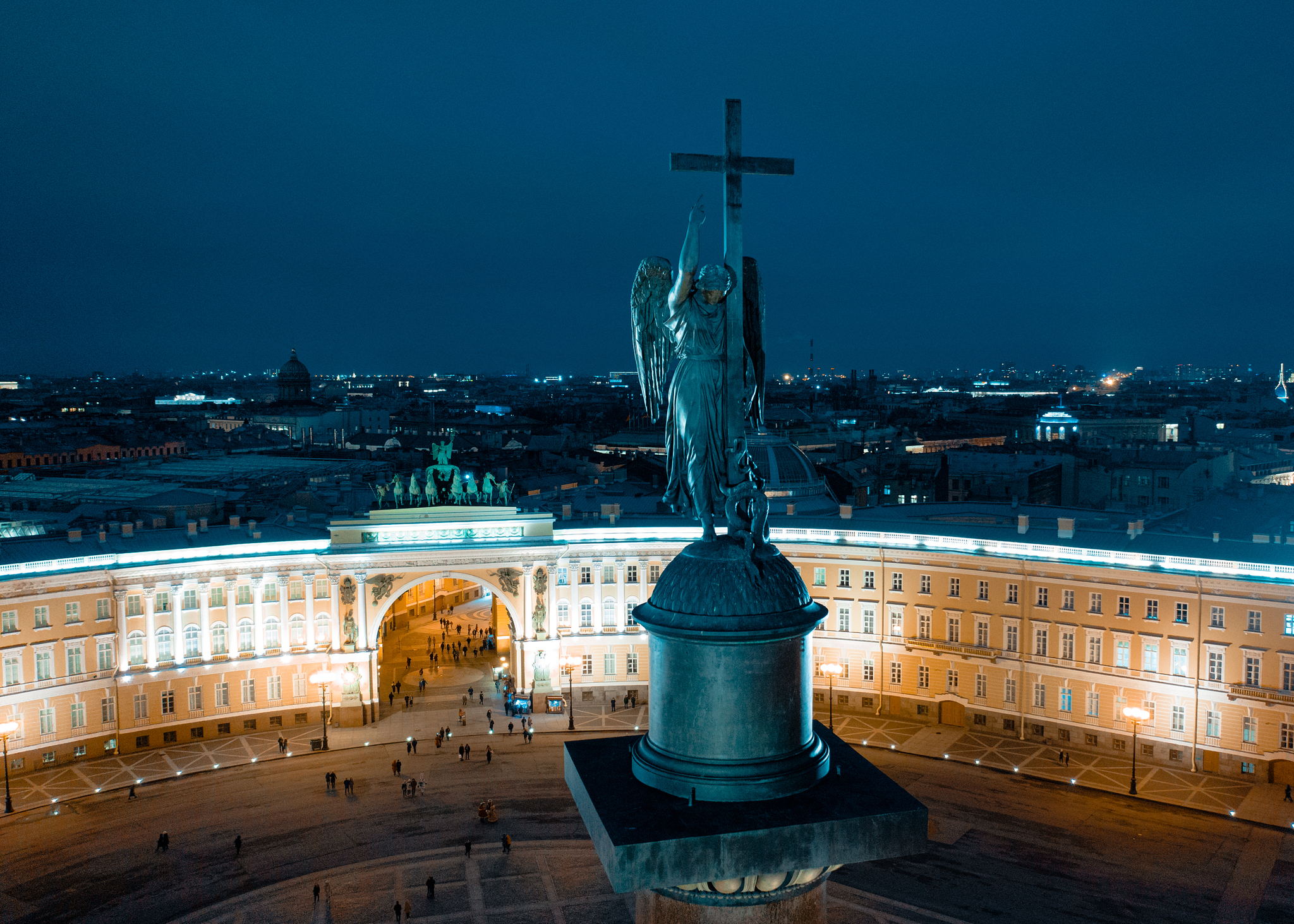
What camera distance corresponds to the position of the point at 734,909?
1059cm

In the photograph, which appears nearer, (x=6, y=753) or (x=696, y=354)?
(x=696, y=354)

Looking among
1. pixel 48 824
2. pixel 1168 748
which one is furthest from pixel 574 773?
pixel 1168 748

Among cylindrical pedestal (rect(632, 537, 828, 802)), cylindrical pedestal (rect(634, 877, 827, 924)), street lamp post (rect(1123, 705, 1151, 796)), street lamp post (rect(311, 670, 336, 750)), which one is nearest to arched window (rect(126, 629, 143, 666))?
street lamp post (rect(311, 670, 336, 750))

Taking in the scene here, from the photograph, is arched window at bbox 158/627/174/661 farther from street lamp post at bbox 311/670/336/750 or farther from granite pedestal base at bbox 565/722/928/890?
granite pedestal base at bbox 565/722/928/890

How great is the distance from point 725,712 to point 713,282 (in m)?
4.64

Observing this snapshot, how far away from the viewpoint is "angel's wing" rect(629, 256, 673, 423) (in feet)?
41.0

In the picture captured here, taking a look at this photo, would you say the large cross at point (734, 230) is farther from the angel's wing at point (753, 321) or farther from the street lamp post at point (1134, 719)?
the street lamp post at point (1134, 719)

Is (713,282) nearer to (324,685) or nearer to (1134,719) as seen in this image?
(1134,719)

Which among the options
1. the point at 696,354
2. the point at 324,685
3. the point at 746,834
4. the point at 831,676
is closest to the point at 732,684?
the point at 746,834

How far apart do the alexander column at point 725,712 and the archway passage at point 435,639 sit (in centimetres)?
5170

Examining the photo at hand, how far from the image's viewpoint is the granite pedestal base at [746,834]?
9867 millimetres

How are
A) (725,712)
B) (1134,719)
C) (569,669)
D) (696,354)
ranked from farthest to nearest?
(569,669), (1134,719), (696,354), (725,712)

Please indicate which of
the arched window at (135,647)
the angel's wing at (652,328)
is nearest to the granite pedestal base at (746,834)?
the angel's wing at (652,328)

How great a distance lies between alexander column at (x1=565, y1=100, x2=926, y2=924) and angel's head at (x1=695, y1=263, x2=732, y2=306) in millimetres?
21
